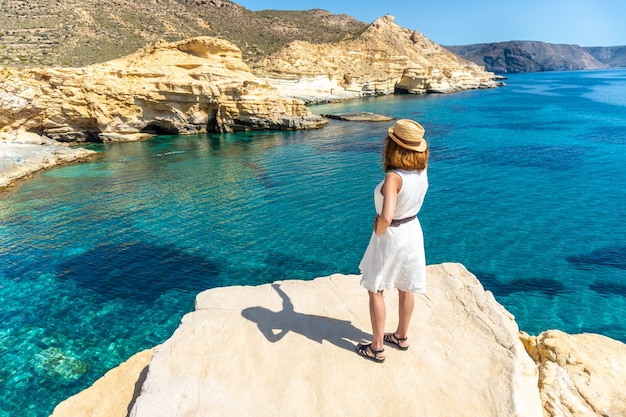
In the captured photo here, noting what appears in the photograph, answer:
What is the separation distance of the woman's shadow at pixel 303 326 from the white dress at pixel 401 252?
997 mm

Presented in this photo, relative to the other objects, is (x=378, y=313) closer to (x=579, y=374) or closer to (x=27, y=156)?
(x=579, y=374)

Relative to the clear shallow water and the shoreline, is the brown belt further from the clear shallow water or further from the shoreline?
the shoreline

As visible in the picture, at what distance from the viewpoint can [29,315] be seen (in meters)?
9.20

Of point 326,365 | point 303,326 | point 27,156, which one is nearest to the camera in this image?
point 326,365

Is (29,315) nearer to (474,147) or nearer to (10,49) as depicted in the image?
(474,147)

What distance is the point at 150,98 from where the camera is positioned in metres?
34.5

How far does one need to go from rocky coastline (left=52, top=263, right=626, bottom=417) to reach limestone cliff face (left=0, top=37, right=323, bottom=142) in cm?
3214

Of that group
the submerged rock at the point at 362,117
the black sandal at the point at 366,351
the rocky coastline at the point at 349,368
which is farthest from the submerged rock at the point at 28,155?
the submerged rock at the point at 362,117

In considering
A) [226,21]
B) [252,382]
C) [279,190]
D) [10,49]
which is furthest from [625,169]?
[226,21]

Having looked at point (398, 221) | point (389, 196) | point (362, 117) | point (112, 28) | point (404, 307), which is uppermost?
point (112, 28)

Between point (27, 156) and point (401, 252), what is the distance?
96.4 ft

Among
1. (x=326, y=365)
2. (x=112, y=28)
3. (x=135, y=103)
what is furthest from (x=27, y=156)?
(x=112, y=28)

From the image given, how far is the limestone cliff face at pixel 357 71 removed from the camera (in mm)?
67562

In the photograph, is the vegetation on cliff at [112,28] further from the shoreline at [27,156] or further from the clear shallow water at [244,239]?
the clear shallow water at [244,239]
